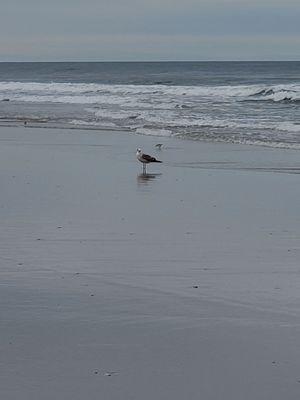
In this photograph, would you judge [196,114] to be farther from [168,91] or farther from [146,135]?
[168,91]

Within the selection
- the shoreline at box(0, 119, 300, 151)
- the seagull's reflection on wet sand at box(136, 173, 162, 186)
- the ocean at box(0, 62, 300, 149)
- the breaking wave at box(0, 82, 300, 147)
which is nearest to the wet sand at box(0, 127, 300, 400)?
the seagull's reflection on wet sand at box(136, 173, 162, 186)

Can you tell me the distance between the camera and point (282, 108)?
30.9 m

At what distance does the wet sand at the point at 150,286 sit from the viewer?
4781 millimetres

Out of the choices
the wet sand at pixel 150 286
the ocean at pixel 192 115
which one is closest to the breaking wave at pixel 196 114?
the ocean at pixel 192 115

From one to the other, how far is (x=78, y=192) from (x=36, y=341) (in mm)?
6140

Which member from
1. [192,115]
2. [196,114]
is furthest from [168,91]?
[192,115]

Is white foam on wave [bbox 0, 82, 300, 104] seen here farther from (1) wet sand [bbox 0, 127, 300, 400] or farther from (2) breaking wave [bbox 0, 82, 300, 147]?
(1) wet sand [bbox 0, 127, 300, 400]

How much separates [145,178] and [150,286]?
6444mm

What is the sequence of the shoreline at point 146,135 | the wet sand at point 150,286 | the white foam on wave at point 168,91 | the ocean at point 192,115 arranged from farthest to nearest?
the white foam on wave at point 168,91 < the ocean at point 192,115 < the shoreline at point 146,135 < the wet sand at point 150,286

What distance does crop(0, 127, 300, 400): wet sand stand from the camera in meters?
4.78

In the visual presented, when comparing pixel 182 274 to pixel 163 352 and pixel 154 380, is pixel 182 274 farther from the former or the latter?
pixel 154 380

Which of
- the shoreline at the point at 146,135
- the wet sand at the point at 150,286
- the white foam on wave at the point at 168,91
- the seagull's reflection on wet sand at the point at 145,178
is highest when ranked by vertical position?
the wet sand at the point at 150,286

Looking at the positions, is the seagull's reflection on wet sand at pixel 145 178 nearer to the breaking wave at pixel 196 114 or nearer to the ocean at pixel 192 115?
the ocean at pixel 192 115

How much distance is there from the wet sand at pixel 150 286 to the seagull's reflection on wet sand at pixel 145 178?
7 cm
